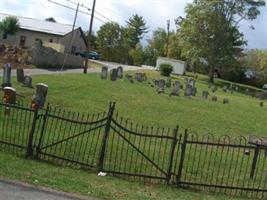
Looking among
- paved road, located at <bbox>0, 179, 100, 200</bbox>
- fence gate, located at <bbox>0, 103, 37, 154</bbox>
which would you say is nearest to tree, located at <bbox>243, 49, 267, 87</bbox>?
fence gate, located at <bbox>0, 103, 37, 154</bbox>

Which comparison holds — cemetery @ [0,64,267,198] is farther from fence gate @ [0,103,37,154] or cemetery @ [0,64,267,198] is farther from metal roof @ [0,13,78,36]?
metal roof @ [0,13,78,36]

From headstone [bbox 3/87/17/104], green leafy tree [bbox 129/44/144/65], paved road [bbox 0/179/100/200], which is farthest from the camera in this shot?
green leafy tree [bbox 129/44/144/65]

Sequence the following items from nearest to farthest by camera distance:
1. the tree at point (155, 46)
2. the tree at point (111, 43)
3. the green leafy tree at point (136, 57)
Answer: the tree at point (111, 43)
the green leafy tree at point (136, 57)
the tree at point (155, 46)

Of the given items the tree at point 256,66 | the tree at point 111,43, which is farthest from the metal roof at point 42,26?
the tree at point 256,66

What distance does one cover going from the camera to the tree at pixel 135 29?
378 feet

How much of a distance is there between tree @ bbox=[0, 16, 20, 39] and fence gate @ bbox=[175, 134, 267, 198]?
54.8 metres

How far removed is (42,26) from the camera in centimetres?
7606

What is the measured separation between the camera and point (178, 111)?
26812mm

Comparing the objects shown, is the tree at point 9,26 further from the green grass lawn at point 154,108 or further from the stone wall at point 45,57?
the green grass lawn at point 154,108

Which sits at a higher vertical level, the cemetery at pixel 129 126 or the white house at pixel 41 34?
the white house at pixel 41 34

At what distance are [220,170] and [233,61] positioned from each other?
60.9 m

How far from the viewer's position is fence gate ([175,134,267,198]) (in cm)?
1158

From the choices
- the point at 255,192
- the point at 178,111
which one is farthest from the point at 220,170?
the point at 178,111

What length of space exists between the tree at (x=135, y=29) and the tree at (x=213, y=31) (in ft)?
129
